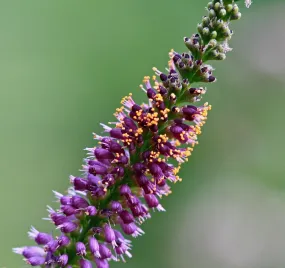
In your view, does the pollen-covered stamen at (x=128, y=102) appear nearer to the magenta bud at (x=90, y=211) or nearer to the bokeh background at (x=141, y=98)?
the magenta bud at (x=90, y=211)

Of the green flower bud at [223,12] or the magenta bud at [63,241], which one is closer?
the green flower bud at [223,12]

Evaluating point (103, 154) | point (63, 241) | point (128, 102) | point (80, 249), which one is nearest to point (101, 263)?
point (80, 249)

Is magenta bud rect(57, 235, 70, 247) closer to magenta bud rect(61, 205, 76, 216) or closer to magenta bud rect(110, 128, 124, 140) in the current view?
magenta bud rect(61, 205, 76, 216)


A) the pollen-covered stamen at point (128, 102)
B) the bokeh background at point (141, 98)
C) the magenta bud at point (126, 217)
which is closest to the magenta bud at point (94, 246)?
the magenta bud at point (126, 217)

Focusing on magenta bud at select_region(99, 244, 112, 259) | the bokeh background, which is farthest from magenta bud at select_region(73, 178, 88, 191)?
the bokeh background

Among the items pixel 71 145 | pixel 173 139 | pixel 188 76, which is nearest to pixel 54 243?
pixel 173 139

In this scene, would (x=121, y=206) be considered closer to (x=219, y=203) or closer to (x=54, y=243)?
(x=54, y=243)
